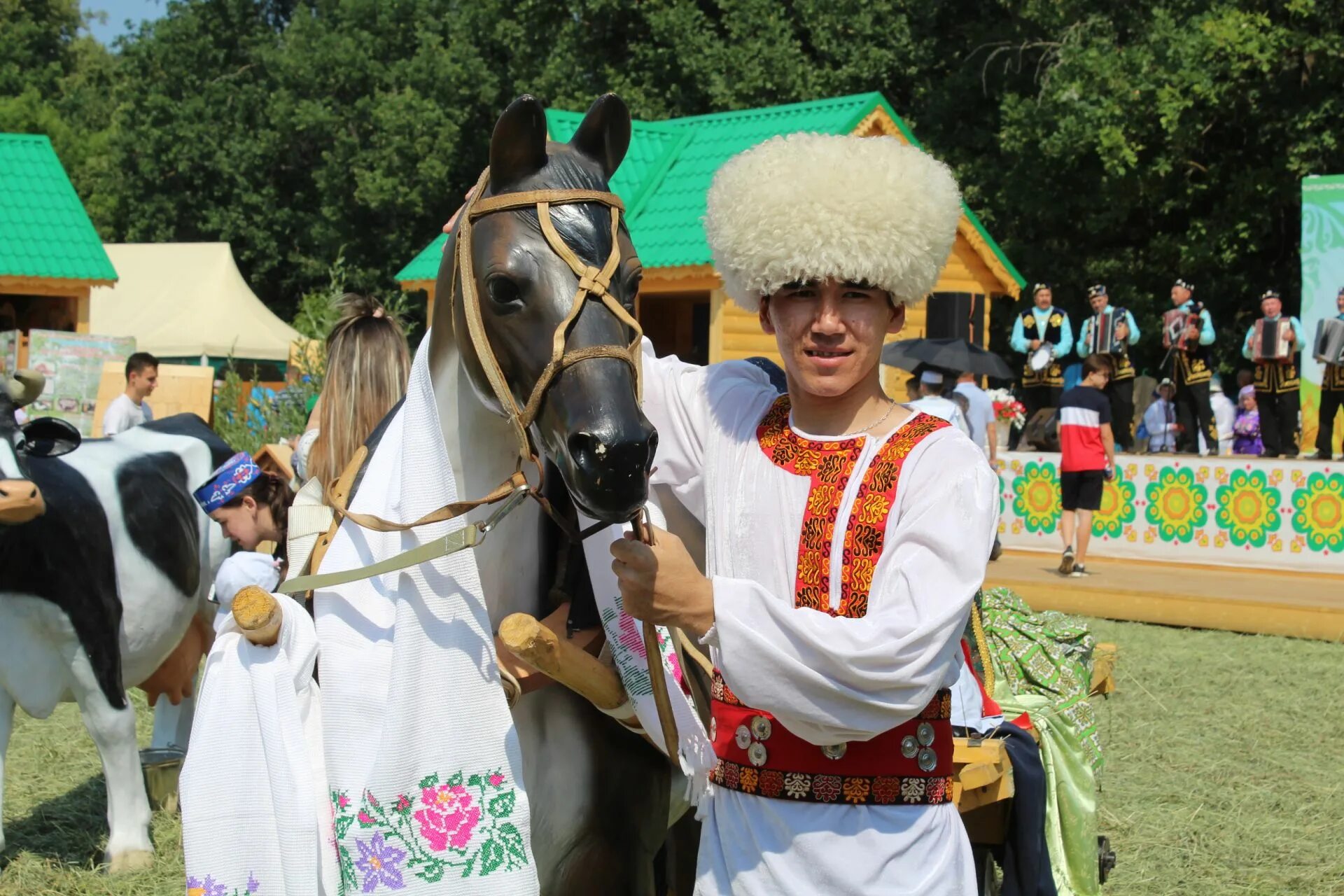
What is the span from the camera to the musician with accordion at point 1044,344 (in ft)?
58.9

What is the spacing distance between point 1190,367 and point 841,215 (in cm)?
1646

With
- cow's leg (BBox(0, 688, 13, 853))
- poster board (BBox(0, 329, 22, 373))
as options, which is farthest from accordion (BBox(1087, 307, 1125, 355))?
cow's leg (BBox(0, 688, 13, 853))

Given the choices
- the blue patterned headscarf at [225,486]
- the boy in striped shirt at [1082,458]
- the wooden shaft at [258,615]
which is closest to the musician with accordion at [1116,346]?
the boy in striped shirt at [1082,458]

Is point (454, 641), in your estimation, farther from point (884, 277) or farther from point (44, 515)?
point (44, 515)

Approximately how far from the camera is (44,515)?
506 cm

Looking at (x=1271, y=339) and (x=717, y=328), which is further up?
(x=717, y=328)

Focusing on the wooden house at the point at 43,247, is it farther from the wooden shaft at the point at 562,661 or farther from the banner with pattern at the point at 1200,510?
the wooden shaft at the point at 562,661

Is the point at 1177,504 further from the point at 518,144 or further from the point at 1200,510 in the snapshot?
the point at 518,144

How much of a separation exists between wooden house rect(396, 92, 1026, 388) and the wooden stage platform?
14.0 feet

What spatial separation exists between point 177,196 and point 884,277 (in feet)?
128

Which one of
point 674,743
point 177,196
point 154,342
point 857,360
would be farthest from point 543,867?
point 177,196

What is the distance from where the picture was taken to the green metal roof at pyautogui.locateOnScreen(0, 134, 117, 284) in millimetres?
20453

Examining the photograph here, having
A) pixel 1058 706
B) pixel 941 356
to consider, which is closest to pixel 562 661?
pixel 1058 706

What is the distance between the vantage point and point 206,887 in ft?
7.49
